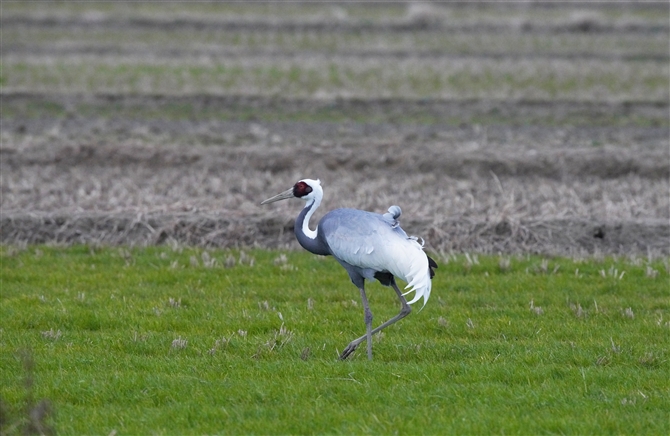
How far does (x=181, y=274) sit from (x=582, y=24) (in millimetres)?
34903

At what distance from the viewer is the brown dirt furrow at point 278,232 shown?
13.0 m

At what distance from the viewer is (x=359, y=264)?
27.6 feet

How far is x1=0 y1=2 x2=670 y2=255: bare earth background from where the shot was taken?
44.2ft

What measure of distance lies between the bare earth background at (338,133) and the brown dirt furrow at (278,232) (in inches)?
1.1

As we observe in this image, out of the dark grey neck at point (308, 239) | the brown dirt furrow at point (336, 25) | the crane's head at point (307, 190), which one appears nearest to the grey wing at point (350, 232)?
the dark grey neck at point (308, 239)

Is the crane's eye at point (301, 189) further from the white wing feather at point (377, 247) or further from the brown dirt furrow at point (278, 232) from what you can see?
the brown dirt furrow at point (278, 232)

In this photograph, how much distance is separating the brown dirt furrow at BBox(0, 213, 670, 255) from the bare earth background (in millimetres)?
28

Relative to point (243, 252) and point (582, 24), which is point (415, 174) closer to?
point (243, 252)

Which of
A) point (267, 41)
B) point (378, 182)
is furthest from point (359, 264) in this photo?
point (267, 41)

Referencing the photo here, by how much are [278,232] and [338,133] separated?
7.95 meters

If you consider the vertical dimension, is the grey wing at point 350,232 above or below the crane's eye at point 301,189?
below

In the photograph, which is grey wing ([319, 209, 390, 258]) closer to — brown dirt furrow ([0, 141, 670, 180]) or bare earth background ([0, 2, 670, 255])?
bare earth background ([0, 2, 670, 255])

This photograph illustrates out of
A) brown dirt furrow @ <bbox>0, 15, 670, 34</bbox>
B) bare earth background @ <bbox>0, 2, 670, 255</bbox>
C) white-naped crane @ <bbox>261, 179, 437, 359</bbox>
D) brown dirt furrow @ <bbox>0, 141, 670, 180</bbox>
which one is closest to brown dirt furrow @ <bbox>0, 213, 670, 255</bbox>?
bare earth background @ <bbox>0, 2, 670, 255</bbox>

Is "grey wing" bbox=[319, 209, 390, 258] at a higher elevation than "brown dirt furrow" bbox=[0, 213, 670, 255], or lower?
higher
